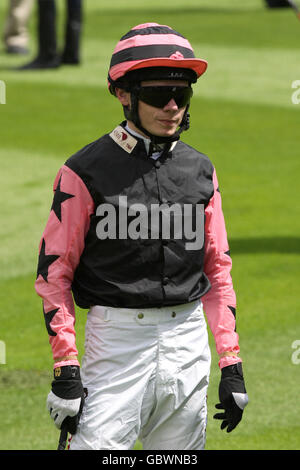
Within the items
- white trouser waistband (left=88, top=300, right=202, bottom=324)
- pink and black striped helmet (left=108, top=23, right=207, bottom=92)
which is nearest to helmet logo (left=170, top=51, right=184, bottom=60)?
pink and black striped helmet (left=108, top=23, right=207, bottom=92)

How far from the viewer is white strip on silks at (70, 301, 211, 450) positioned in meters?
4.07

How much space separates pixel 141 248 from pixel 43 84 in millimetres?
15545

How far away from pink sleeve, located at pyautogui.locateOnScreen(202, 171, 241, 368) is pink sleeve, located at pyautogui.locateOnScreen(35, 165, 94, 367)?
0.52 meters

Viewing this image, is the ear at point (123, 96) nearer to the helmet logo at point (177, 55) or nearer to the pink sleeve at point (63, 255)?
the helmet logo at point (177, 55)

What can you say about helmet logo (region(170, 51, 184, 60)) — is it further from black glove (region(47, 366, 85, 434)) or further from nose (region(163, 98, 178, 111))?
black glove (region(47, 366, 85, 434))

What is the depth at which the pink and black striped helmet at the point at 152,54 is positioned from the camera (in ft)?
13.6

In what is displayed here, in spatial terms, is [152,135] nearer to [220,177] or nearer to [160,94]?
[160,94]

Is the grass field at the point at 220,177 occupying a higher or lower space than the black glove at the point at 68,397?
lower

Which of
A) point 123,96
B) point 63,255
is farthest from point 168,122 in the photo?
point 63,255

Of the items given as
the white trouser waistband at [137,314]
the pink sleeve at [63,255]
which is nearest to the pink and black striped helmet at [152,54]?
the pink sleeve at [63,255]

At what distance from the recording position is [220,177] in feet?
44.0

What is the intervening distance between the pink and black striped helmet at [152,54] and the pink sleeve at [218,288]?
0.51m
